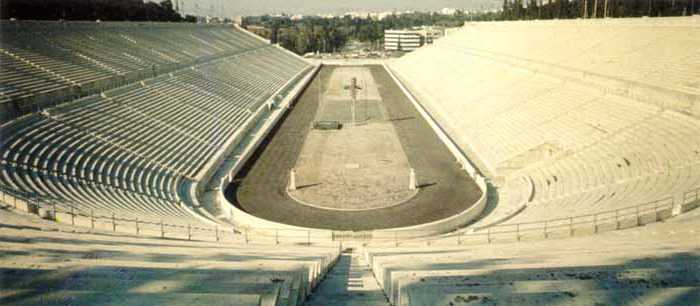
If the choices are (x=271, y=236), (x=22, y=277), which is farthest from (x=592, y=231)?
(x=22, y=277)

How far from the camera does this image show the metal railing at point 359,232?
475 inches

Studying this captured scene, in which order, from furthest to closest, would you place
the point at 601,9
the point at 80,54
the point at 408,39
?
the point at 408,39
the point at 601,9
the point at 80,54

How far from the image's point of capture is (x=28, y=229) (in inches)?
392

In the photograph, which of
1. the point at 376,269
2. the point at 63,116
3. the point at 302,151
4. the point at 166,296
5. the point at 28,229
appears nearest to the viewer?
the point at 166,296

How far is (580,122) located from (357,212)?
35.2 feet

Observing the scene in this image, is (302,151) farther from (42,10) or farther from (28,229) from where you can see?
(42,10)

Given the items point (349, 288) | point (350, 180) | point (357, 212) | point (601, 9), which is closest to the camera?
point (349, 288)

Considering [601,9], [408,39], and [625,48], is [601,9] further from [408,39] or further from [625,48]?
[408,39]

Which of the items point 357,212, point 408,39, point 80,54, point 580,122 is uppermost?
point 408,39

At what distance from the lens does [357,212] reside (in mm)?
17766

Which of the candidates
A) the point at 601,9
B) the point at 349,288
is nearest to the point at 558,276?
the point at 349,288

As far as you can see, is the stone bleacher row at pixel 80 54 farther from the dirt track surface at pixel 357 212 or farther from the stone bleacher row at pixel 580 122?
the stone bleacher row at pixel 580 122

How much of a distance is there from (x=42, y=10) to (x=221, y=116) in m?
28.5

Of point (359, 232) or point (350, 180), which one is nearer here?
point (359, 232)
